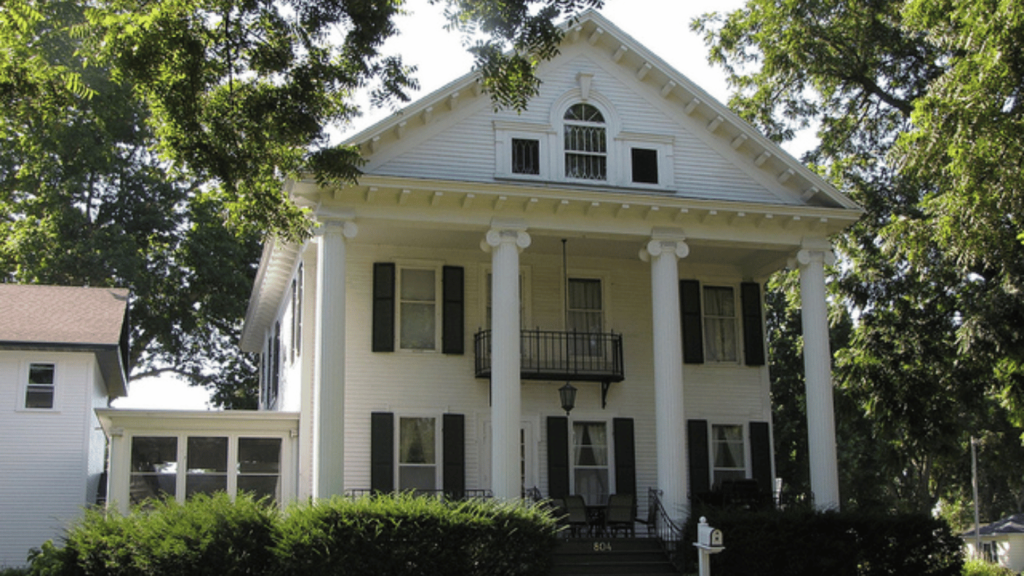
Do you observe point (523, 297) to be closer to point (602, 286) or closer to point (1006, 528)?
point (602, 286)

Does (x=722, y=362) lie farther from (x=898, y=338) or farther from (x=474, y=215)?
(x=474, y=215)

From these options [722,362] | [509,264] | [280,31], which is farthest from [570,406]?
[280,31]

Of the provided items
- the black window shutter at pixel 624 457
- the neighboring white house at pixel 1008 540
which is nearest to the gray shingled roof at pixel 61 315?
the black window shutter at pixel 624 457

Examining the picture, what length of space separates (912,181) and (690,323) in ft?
19.3

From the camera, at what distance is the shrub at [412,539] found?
46.6 ft

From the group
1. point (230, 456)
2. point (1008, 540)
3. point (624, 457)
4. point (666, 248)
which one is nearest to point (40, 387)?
point (230, 456)

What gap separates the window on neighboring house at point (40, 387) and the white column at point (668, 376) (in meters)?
15.5

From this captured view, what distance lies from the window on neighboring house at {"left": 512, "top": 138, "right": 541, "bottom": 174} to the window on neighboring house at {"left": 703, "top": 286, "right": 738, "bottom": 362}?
511cm

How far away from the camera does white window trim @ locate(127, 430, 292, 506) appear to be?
2011cm

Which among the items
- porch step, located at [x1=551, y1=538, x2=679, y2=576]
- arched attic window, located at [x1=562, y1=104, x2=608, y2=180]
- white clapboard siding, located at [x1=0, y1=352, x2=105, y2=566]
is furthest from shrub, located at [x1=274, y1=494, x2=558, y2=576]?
white clapboard siding, located at [x1=0, y1=352, x2=105, y2=566]

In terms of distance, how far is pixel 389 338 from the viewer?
20156 millimetres

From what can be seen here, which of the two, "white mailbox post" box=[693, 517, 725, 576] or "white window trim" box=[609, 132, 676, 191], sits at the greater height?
"white window trim" box=[609, 132, 676, 191]

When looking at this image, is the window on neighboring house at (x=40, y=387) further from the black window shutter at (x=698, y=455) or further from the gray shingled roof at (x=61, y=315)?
the black window shutter at (x=698, y=455)

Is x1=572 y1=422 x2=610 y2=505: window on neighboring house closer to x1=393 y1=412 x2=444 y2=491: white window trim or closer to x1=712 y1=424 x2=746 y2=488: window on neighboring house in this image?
x1=712 y1=424 x2=746 y2=488: window on neighboring house
